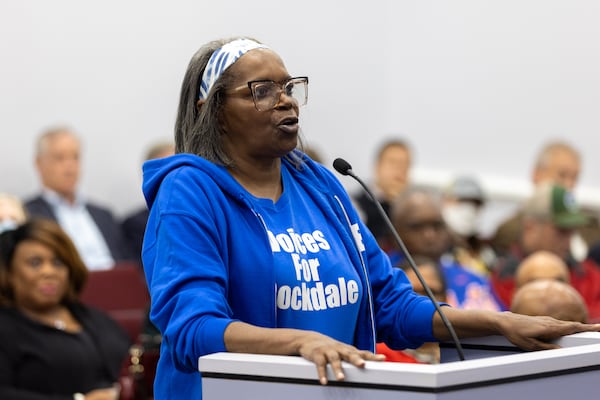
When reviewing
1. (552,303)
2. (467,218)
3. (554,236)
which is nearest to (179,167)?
(552,303)

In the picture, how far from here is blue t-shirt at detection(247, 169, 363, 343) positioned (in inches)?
84.4

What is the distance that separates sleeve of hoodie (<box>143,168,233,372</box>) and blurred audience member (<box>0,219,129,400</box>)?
82.8 inches

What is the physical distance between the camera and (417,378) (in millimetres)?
1695

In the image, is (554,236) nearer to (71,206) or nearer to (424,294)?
(424,294)

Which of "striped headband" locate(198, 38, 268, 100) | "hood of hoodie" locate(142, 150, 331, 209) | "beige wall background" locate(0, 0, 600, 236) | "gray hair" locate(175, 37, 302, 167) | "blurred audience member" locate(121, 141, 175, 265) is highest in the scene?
"beige wall background" locate(0, 0, 600, 236)

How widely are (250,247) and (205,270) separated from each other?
122 mm

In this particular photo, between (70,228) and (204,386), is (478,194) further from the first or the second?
(204,386)

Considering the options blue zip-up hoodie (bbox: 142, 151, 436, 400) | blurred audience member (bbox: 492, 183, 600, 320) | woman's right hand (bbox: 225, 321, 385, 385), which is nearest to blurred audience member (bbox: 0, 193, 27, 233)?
blurred audience member (bbox: 492, 183, 600, 320)

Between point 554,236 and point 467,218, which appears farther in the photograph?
point 467,218

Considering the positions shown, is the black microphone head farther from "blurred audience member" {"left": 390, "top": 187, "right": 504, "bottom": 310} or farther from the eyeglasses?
"blurred audience member" {"left": 390, "top": 187, "right": 504, "bottom": 310}

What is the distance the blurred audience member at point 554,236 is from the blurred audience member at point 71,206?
2.13m

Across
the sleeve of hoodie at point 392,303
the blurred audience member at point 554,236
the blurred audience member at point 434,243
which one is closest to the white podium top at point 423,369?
the sleeve of hoodie at point 392,303

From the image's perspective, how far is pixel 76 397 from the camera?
414 cm

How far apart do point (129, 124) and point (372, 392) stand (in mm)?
5591
